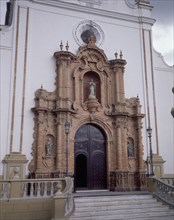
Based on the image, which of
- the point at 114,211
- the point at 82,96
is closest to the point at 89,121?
the point at 82,96

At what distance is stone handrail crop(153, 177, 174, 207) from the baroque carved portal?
2.18 meters

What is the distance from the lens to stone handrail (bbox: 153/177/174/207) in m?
10.9

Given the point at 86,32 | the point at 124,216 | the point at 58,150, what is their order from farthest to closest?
the point at 86,32 → the point at 58,150 → the point at 124,216

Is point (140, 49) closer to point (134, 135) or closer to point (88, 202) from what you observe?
point (134, 135)

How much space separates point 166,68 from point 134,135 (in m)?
4.83

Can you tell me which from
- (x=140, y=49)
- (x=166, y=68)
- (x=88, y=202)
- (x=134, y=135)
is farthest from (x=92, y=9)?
(x=88, y=202)

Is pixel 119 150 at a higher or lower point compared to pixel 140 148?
lower

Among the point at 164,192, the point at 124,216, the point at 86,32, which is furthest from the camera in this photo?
the point at 86,32

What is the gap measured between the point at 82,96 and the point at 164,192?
6.28 meters

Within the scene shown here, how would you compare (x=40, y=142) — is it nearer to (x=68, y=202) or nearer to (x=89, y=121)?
(x=89, y=121)

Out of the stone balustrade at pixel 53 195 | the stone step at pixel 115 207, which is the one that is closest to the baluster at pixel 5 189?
the stone balustrade at pixel 53 195

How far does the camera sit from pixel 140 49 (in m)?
16.8

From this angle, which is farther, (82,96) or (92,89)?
(92,89)

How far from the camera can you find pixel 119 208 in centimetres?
1033
